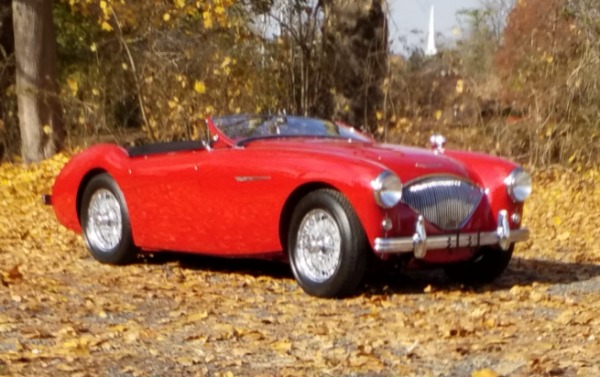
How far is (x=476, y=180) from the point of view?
862 cm

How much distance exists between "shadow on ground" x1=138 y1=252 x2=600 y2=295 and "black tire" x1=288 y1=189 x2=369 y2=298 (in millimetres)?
403

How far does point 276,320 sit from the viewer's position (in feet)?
24.2

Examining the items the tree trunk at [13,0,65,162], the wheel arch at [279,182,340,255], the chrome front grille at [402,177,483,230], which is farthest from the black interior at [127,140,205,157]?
the tree trunk at [13,0,65,162]

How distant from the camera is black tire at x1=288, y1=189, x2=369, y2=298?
26.1ft

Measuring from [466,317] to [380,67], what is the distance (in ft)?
33.3

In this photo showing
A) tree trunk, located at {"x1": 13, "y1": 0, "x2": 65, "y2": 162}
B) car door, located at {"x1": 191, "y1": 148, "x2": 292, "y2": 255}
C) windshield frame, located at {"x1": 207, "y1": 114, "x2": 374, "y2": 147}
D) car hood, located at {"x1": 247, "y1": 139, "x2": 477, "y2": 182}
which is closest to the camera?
car hood, located at {"x1": 247, "y1": 139, "x2": 477, "y2": 182}

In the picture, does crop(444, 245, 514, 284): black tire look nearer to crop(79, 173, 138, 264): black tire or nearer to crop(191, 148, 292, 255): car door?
crop(191, 148, 292, 255): car door

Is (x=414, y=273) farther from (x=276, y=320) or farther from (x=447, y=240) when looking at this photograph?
(x=276, y=320)

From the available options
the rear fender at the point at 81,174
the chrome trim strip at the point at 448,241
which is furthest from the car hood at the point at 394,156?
the rear fender at the point at 81,174

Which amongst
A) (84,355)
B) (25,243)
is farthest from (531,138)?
(84,355)

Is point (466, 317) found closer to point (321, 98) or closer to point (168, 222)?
point (168, 222)

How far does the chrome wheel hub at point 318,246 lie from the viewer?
8102 mm

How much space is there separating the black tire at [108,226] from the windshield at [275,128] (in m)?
1.05

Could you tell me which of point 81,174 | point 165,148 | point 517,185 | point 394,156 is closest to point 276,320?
point 394,156
